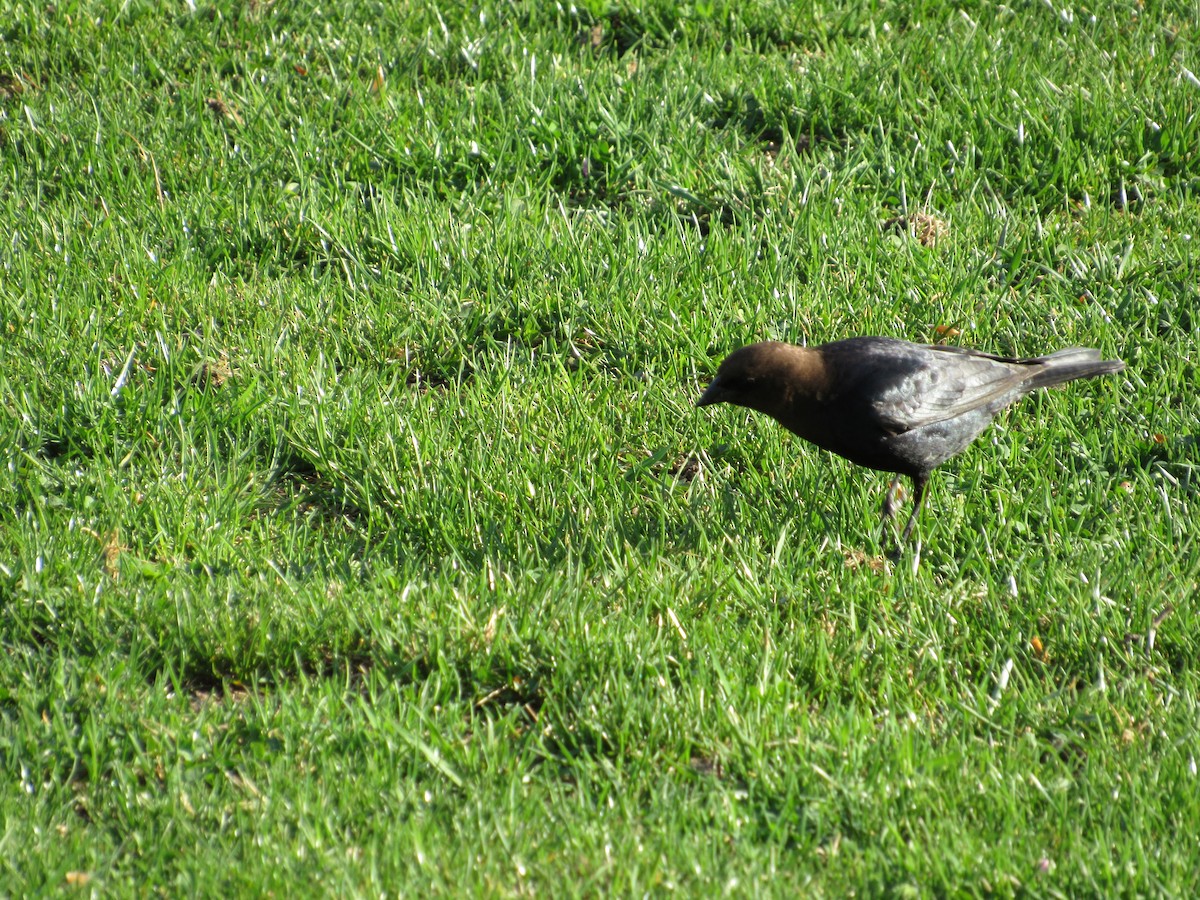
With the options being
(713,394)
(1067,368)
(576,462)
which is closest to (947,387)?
(1067,368)

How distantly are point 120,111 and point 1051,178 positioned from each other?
4.81m

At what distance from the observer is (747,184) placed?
6.18m

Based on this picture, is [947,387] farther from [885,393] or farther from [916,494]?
[916,494]

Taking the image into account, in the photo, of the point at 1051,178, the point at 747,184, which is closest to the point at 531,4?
the point at 747,184

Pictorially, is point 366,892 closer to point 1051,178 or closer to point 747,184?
point 747,184

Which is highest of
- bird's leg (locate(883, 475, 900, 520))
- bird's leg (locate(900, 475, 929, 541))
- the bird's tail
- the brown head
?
the brown head

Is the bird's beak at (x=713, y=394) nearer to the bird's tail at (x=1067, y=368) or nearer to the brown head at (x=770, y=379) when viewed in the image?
the brown head at (x=770, y=379)

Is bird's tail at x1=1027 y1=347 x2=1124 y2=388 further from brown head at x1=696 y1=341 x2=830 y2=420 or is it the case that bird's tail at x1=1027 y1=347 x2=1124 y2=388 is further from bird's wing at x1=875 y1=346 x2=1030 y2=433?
brown head at x1=696 y1=341 x2=830 y2=420

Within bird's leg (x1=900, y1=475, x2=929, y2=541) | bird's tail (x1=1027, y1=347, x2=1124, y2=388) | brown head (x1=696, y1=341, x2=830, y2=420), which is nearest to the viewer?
bird's leg (x1=900, y1=475, x2=929, y2=541)

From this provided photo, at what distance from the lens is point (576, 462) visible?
4664 mm

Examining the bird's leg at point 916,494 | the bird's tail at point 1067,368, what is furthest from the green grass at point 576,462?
the bird's tail at point 1067,368

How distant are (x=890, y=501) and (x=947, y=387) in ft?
1.58

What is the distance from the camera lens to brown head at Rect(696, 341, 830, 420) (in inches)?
179

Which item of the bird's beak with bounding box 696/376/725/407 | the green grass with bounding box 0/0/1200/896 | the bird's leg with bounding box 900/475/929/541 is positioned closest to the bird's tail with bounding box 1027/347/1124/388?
the green grass with bounding box 0/0/1200/896
